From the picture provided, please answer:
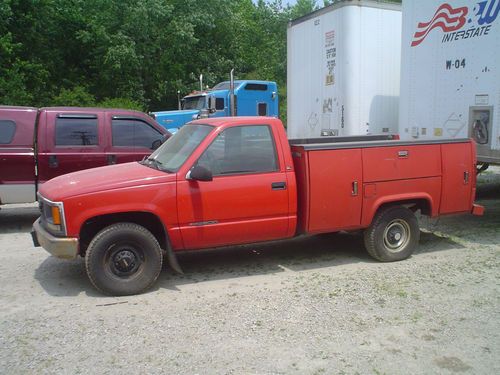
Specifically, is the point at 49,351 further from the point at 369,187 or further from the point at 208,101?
the point at 208,101

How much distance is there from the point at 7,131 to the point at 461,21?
7327 millimetres

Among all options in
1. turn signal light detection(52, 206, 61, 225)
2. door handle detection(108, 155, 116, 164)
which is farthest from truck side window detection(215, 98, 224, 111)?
turn signal light detection(52, 206, 61, 225)

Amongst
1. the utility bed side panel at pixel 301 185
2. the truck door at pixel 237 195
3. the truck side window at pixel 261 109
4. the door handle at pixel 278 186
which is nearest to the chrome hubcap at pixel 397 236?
the utility bed side panel at pixel 301 185

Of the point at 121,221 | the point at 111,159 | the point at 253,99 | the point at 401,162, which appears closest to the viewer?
the point at 121,221

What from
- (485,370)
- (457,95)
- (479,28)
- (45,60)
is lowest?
(485,370)

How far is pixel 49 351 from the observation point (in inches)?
158

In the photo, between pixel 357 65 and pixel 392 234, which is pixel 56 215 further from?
pixel 357 65

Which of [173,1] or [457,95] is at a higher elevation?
[173,1]

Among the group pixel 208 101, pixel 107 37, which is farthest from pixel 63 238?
pixel 107 37

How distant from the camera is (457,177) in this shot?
660 cm

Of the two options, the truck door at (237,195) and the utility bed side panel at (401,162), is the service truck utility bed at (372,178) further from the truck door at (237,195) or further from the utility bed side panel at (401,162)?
the truck door at (237,195)

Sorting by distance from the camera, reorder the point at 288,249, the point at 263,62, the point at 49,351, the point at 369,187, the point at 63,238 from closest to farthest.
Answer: the point at 49,351
the point at 63,238
the point at 369,187
the point at 288,249
the point at 263,62

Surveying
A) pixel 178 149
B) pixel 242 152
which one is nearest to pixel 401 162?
pixel 242 152

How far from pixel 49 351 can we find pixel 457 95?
22.1 ft
